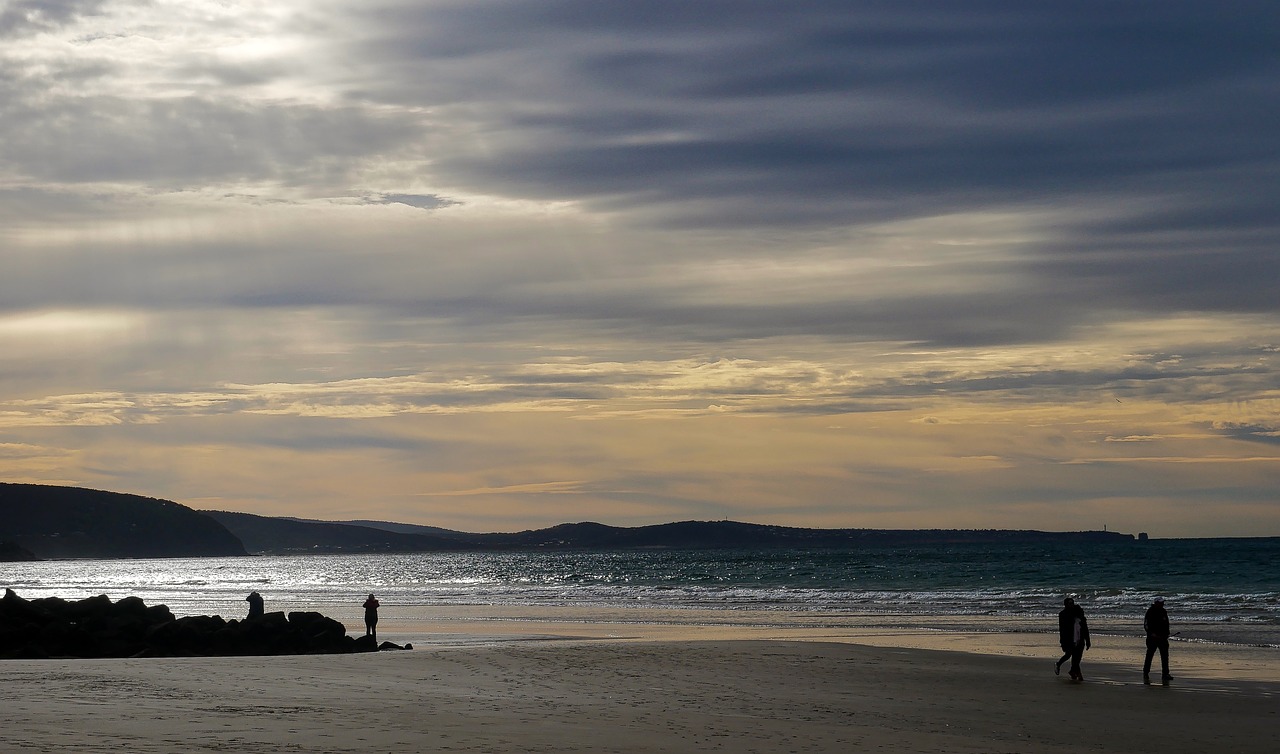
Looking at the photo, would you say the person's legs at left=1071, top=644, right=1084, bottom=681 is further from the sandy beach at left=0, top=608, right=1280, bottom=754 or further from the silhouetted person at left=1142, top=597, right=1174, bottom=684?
the silhouetted person at left=1142, top=597, right=1174, bottom=684

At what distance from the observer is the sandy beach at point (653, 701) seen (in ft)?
44.9

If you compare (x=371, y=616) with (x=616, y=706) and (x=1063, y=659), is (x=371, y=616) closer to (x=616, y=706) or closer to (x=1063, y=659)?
(x=616, y=706)

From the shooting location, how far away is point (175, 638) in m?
28.6

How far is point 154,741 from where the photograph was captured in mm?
12664

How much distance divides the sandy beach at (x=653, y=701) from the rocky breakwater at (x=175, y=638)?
374 centimetres

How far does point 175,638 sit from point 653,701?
15.6 meters

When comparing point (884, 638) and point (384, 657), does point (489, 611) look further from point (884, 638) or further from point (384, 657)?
point (384, 657)

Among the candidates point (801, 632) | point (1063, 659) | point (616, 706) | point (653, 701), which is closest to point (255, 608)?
point (801, 632)

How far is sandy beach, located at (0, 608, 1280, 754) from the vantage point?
13.7m

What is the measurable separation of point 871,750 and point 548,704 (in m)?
5.01

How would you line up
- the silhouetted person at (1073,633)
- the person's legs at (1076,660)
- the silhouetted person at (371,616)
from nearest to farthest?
the person's legs at (1076,660)
the silhouetted person at (1073,633)
the silhouetted person at (371,616)

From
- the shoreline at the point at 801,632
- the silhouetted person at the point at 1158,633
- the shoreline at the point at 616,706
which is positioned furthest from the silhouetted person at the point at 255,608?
the silhouetted person at the point at 1158,633

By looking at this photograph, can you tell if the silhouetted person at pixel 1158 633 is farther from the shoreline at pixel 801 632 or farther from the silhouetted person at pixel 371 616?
the silhouetted person at pixel 371 616

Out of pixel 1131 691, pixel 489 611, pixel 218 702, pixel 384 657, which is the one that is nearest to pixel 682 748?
pixel 218 702
